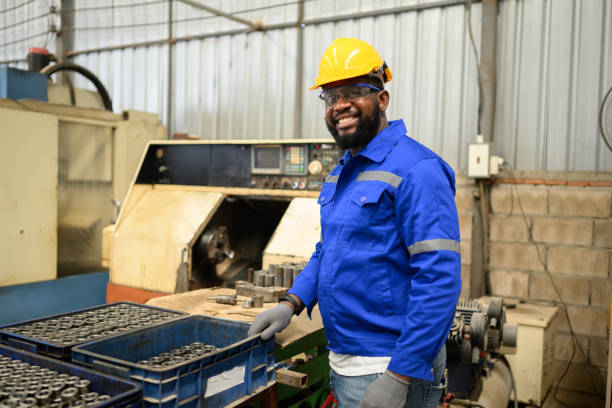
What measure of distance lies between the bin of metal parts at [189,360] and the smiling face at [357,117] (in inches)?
21.5

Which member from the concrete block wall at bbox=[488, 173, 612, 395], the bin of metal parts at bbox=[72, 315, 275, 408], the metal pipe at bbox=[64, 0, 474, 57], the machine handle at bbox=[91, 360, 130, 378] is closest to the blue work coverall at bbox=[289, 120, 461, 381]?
the bin of metal parts at bbox=[72, 315, 275, 408]

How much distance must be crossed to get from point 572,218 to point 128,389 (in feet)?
9.63

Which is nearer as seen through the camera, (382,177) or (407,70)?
(382,177)

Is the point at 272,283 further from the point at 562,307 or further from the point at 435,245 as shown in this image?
the point at 562,307

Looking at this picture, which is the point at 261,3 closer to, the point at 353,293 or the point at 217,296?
the point at 217,296

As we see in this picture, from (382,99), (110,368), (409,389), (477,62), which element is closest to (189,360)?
(110,368)

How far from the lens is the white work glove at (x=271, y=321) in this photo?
4.13 ft

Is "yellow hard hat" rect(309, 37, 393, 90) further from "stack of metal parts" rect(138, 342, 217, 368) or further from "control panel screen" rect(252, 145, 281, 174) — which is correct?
"control panel screen" rect(252, 145, 281, 174)

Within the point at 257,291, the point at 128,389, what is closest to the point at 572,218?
the point at 257,291

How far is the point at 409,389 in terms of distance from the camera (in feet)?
3.76

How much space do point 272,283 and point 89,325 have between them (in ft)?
2.33

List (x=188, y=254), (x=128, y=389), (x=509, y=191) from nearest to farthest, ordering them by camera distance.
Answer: (x=128, y=389) < (x=188, y=254) < (x=509, y=191)

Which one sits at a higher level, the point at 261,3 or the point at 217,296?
the point at 261,3

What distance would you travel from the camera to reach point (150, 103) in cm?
509
